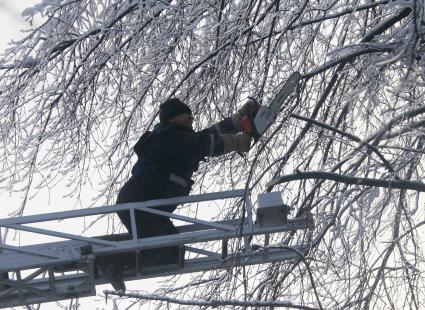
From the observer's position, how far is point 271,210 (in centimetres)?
561

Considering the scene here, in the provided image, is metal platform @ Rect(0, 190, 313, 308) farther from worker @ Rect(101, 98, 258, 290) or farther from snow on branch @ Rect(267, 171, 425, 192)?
snow on branch @ Rect(267, 171, 425, 192)

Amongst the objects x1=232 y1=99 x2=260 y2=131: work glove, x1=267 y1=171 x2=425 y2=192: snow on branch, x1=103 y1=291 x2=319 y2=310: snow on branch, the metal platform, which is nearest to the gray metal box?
the metal platform

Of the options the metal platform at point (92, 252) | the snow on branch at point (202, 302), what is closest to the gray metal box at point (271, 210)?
the metal platform at point (92, 252)

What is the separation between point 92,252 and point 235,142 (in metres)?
0.95

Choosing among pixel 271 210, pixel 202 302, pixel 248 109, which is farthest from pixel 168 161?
pixel 202 302

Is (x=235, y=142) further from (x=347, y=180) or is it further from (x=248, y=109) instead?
(x=347, y=180)

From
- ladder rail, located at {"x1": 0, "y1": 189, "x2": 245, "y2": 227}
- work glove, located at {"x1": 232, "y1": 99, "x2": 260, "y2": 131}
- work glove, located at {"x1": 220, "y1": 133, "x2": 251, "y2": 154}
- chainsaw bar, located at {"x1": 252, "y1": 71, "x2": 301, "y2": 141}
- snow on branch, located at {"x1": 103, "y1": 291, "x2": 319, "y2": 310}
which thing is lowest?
snow on branch, located at {"x1": 103, "y1": 291, "x2": 319, "y2": 310}

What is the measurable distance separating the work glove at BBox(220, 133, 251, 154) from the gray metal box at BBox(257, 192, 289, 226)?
31 centimetres

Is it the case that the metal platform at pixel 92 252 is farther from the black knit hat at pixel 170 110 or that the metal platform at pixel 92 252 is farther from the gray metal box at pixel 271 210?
the black knit hat at pixel 170 110

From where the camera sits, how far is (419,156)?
604cm

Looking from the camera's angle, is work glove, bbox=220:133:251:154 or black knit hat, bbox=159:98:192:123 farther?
black knit hat, bbox=159:98:192:123

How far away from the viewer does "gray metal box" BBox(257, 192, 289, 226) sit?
558 centimetres

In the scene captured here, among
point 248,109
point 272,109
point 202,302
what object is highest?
point 248,109

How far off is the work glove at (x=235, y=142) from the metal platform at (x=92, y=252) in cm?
24
